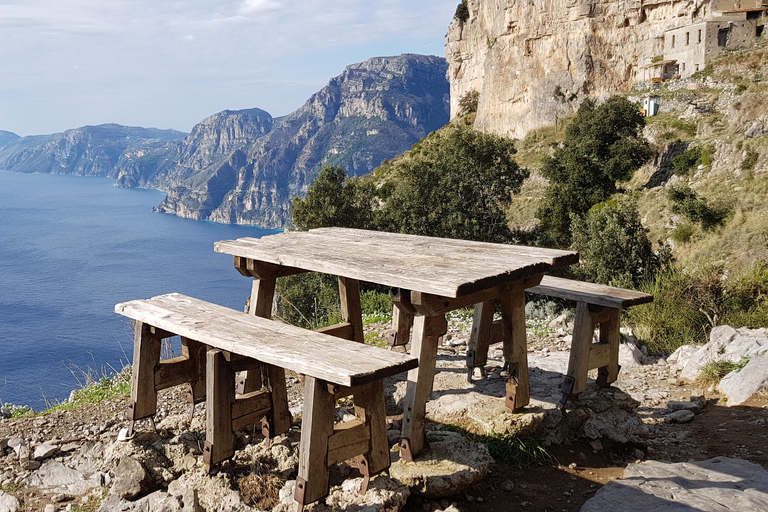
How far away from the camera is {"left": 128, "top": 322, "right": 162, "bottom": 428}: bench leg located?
4.67 m

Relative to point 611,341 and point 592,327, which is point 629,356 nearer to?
point 611,341

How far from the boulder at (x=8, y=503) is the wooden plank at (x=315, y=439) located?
2126 millimetres

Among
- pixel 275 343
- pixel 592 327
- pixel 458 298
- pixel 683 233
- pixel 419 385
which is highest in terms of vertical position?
pixel 458 298

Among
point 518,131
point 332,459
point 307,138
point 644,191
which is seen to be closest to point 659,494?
point 332,459

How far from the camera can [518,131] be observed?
49688 mm

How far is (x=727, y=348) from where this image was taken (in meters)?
6.43

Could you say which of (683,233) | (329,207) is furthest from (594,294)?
(683,233)

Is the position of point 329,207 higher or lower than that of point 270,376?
higher

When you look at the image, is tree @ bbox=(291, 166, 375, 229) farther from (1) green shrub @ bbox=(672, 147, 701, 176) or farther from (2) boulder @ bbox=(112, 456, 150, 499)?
(1) green shrub @ bbox=(672, 147, 701, 176)

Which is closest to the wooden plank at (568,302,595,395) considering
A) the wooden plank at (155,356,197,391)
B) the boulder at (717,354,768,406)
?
the boulder at (717,354,768,406)

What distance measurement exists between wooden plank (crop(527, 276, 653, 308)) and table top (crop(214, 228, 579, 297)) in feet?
2.01

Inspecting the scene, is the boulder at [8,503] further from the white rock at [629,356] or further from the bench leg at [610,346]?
the white rock at [629,356]

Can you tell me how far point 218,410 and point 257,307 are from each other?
1692 millimetres

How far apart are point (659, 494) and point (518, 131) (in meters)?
48.4
